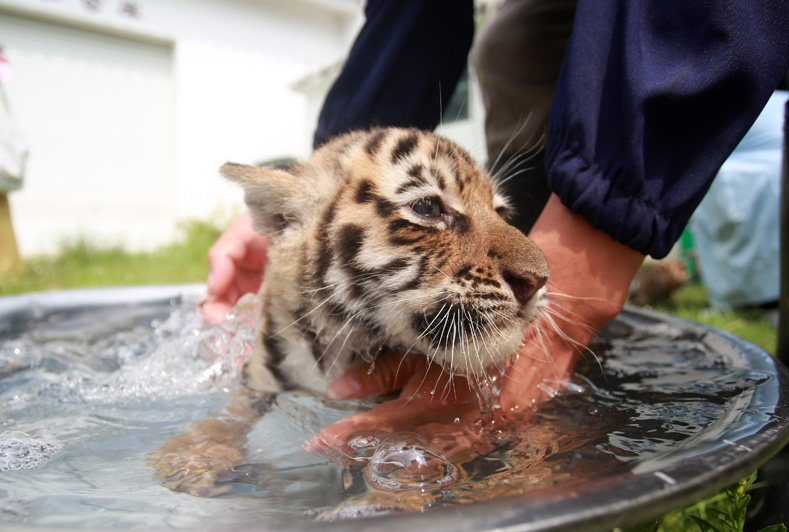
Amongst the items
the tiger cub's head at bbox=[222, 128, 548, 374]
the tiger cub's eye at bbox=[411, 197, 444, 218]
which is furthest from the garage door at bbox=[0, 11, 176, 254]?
the tiger cub's eye at bbox=[411, 197, 444, 218]

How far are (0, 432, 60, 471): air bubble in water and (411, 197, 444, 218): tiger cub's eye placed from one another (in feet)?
3.60

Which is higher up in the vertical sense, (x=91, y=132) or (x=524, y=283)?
(x=91, y=132)

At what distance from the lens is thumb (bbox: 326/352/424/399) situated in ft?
5.27

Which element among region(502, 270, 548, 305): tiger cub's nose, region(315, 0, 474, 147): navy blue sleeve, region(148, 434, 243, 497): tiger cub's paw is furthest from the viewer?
region(315, 0, 474, 147): navy blue sleeve

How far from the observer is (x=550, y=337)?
1489 millimetres

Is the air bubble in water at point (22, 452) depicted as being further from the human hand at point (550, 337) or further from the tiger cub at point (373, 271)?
the human hand at point (550, 337)

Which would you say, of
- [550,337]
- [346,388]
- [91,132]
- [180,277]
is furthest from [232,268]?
[91,132]

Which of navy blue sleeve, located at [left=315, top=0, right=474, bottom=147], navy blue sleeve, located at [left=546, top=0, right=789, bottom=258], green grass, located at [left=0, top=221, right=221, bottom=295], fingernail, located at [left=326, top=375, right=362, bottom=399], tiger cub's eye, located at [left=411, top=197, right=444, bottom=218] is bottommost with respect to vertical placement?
green grass, located at [left=0, top=221, right=221, bottom=295]

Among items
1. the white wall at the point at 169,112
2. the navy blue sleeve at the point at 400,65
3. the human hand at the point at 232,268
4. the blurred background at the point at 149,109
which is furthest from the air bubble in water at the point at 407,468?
the white wall at the point at 169,112

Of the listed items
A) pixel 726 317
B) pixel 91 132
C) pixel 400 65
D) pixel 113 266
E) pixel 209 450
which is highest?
pixel 91 132

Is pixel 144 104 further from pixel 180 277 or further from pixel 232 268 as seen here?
pixel 232 268

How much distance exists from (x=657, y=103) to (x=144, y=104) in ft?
33.9

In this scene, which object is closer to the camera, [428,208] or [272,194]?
[428,208]

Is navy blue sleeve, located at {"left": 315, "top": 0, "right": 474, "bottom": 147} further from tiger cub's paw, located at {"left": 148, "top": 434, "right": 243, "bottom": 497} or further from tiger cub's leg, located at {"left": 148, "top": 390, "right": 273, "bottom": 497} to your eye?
tiger cub's paw, located at {"left": 148, "top": 434, "right": 243, "bottom": 497}
